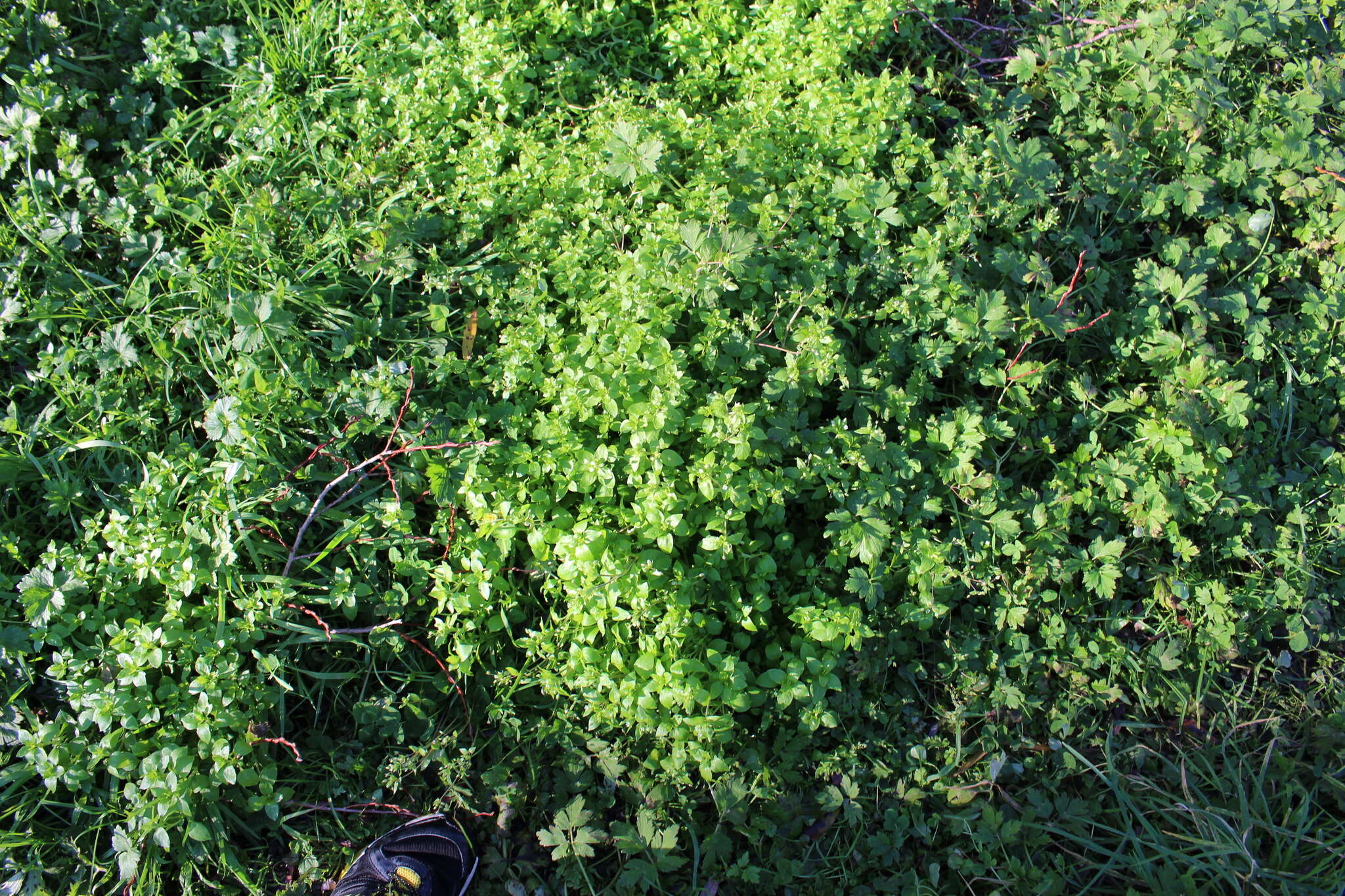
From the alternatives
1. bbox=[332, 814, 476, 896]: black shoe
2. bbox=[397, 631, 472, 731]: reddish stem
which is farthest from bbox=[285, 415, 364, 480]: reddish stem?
bbox=[332, 814, 476, 896]: black shoe

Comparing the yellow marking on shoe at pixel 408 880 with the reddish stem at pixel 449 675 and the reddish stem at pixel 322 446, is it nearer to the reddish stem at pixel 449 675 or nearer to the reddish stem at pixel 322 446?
the reddish stem at pixel 449 675

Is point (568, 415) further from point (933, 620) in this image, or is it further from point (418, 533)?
point (933, 620)

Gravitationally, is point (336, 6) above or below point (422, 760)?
above

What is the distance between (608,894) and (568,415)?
137 cm

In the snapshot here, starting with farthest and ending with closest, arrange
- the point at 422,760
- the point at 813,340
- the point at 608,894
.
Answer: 1. the point at 813,340
2. the point at 422,760
3. the point at 608,894

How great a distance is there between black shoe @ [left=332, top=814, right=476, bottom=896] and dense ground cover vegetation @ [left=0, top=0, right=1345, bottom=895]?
0.09 meters

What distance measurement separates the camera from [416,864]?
7.46 feet

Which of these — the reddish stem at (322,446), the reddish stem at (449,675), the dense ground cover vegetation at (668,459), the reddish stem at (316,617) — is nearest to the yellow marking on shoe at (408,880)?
the dense ground cover vegetation at (668,459)

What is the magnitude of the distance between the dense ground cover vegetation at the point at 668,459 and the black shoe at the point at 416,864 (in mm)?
92

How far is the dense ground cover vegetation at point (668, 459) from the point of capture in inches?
93.7

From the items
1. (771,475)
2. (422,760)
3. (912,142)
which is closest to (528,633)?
(422,760)

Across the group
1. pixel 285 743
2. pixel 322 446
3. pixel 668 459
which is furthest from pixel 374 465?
pixel 668 459

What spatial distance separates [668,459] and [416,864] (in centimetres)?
132

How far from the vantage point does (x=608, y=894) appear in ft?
7.46
